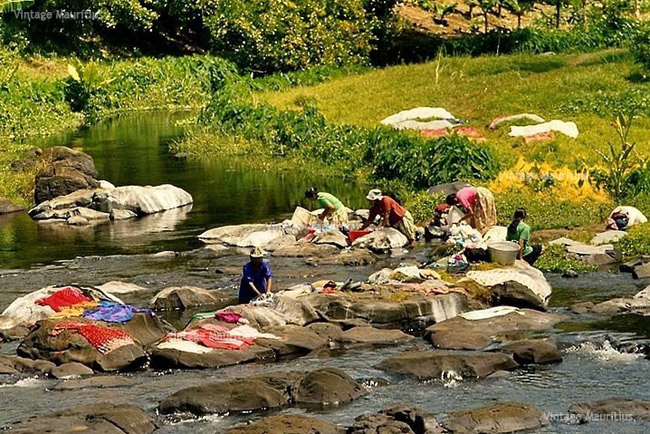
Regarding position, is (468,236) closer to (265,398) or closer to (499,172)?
(499,172)

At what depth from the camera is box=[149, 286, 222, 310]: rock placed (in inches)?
846

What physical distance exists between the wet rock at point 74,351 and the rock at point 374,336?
10.1 ft

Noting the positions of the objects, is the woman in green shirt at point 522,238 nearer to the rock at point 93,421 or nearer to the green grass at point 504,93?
the green grass at point 504,93

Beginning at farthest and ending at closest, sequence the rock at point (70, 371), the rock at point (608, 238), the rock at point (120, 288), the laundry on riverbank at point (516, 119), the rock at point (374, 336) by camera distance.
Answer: the laundry on riverbank at point (516, 119), the rock at point (608, 238), the rock at point (120, 288), the rock at point (374, 336), the rock at point (70, 371)

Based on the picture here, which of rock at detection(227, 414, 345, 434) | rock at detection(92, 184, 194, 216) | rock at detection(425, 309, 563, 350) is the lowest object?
rock at detection(92, 184, 194, 216)

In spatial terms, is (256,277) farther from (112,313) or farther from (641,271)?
(641,271)

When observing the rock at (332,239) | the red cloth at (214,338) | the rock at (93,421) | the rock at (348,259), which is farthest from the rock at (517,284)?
the rock at (93,421)

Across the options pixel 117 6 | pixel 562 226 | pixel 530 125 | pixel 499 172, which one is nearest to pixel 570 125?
pixel 530 125

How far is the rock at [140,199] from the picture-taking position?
105ft

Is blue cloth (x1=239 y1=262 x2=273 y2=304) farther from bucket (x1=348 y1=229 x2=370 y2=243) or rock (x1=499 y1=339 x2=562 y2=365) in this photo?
bucket (x1=348 y1=229 x2=370 y2=243)

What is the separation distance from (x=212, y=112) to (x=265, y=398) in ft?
94.9

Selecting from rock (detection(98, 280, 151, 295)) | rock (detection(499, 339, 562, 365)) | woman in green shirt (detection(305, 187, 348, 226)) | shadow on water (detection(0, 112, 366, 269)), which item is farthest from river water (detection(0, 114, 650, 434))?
woman in green shirt (detection(305, 187, 348, 226))

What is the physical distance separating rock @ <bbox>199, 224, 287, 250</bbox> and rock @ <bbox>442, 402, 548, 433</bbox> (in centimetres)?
1221

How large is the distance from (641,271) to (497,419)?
28.8ft
